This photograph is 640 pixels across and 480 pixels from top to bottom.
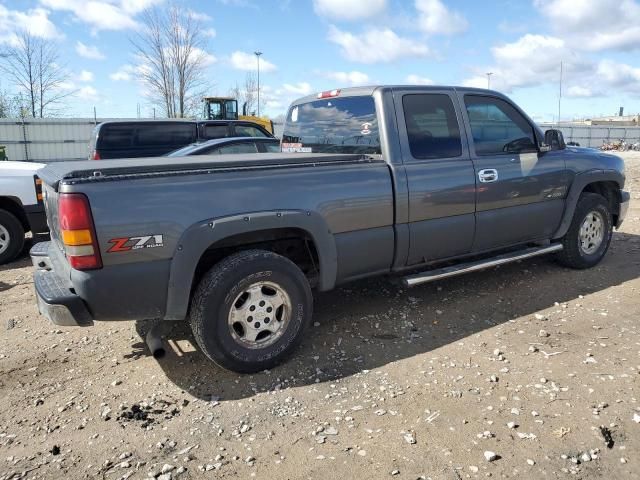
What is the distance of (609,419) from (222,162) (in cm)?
296

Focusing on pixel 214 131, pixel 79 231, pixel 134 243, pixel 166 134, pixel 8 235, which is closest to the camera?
pixel 79 231

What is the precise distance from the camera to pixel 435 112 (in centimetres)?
448

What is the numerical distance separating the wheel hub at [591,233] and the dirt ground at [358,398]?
0.90 metres

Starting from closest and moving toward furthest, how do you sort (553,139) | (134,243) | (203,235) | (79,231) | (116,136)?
1. (79,231)
2. (134,243)
3. (203,235)
4. (553,139)
5. (116,136)

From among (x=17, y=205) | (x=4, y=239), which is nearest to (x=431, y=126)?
(x=17, y=205)

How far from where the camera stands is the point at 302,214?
356 centimetres

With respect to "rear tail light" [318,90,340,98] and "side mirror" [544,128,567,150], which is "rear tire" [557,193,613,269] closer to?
"side mirror" [544,128,567,150]

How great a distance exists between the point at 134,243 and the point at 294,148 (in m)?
2.64

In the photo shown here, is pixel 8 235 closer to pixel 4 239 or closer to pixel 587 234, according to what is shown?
pixel 4 239

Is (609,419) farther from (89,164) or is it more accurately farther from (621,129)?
(621,129)

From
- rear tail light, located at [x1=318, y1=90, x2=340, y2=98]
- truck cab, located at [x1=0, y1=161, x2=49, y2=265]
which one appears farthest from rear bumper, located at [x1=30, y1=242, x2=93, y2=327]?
truck cab, located at [x1=0, y1=161, x2=49, y2=265]

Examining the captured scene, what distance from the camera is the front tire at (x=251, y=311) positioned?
11.0 feet

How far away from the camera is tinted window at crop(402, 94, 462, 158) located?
4.28 meters

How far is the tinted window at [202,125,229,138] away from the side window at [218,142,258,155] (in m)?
5.27
